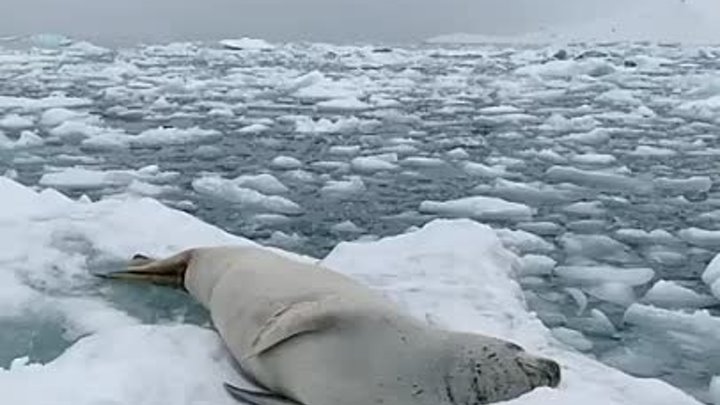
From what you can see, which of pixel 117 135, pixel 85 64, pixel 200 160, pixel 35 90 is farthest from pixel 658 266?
pixel 85 64

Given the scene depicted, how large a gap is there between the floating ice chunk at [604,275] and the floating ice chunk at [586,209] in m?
1.02

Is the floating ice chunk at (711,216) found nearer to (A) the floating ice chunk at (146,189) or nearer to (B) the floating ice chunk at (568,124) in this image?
(A) the floating ice chunk at (146,189)

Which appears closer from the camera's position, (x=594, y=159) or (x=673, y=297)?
(x=673, y=297)

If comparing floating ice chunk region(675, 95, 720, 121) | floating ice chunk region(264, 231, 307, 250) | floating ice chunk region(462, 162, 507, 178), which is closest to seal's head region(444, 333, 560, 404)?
floating ice chunk region(264, 231, 307, 250)

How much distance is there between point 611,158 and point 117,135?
3.68 metres

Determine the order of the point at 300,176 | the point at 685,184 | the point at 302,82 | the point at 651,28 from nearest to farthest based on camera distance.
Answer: the point at 685,184, the point at 300,176, the point at 302,82, the point at 651,28

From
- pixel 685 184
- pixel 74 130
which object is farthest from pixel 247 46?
pixel 685 184

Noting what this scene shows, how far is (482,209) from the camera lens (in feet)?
17.1

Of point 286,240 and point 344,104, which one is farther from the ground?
point 286,240

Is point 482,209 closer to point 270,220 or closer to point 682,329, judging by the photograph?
point 270,220

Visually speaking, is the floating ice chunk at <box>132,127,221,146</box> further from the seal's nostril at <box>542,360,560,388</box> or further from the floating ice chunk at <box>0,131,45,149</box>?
the seal's nostril at <box>542,360,560,388</box>

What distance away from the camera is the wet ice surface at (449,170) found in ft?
11.8

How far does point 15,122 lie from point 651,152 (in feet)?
16.6

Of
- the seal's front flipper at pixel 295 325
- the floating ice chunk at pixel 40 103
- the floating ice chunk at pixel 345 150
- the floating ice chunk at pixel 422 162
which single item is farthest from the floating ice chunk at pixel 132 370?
the floating ice chunk at pixel 40 103
